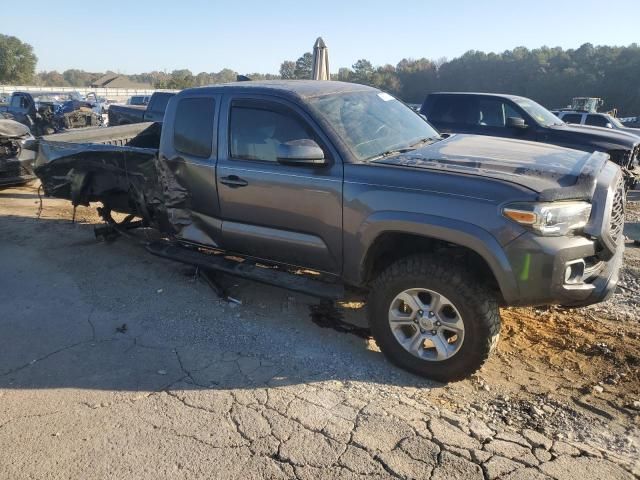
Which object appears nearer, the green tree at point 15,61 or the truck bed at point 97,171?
the truck bed at point 97,171

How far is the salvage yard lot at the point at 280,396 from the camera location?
271cm

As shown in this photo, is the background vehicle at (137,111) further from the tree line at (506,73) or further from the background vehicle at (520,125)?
the tree line at (506,73)

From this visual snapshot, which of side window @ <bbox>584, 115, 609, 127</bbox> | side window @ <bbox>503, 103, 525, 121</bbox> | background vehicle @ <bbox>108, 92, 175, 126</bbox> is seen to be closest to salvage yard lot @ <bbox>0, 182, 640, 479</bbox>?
side window @ <bbox>503, 103, 525, 121</bbox>

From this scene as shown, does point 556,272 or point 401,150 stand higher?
point 401,150

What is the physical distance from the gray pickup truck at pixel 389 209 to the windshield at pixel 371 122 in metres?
0.02

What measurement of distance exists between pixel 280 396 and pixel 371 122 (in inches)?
91.0

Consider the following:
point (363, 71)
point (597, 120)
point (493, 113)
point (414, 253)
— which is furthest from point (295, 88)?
point (363, 71)

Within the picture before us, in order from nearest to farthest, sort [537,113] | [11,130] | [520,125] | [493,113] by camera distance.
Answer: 1. [520,125]
2. [11,130]
3. [537,113]
4. [493,113]

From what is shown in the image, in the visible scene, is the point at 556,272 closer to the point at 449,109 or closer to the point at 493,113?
the point at 493,113

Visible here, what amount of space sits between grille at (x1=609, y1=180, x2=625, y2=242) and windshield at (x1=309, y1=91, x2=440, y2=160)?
158cm

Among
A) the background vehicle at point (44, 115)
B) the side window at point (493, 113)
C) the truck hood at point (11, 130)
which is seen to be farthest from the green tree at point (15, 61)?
the side window at point (493, 113)

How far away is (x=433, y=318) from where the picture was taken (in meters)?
3.39

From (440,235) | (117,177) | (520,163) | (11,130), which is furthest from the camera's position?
(11,130)

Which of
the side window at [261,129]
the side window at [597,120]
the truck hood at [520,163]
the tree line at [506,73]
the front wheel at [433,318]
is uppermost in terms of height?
the tree line at [506,73]
